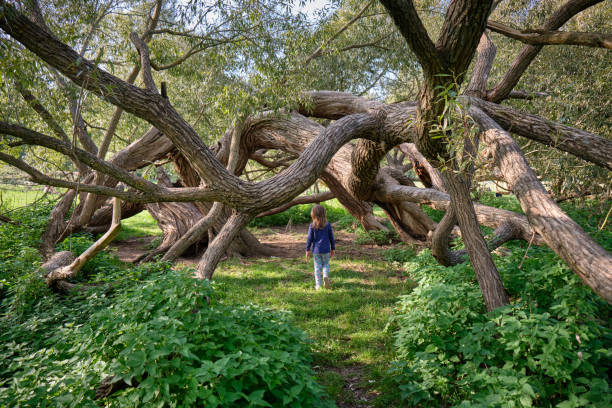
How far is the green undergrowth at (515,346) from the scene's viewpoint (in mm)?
2477

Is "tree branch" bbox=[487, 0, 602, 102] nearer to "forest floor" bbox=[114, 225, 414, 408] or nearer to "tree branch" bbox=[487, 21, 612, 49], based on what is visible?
"tree branch" bbox=[487, 21, 612, 49]

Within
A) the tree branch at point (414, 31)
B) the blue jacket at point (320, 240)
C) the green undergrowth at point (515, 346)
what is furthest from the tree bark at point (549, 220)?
the blue jacket at point (320, 240)

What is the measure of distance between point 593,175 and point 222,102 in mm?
5319

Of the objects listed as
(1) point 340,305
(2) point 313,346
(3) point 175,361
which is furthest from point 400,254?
(3) point 175,361

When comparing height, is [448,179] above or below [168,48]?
below

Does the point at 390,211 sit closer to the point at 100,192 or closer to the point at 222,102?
the point at 222,102

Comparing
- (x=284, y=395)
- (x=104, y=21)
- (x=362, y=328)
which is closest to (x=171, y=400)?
(x=284, y=395)

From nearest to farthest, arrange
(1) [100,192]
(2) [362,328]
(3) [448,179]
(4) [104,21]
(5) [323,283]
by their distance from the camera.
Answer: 1. (1) [100,192]
2. (3) [448,179]
3. (2) [362,328]
4. (5) [323,283]
5. (4) [104,21]

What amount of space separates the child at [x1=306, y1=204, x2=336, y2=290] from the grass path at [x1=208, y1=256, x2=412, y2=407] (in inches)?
11.6

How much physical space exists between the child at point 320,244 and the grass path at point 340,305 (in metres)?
0.29

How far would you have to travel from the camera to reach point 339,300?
5.84m

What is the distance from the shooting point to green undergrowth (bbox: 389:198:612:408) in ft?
8.13

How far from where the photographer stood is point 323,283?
21.9 ft

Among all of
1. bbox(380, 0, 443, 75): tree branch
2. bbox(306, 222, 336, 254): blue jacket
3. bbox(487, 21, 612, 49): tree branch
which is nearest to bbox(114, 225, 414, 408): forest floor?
bbox(306, 222, 336, 254): blue jacket
